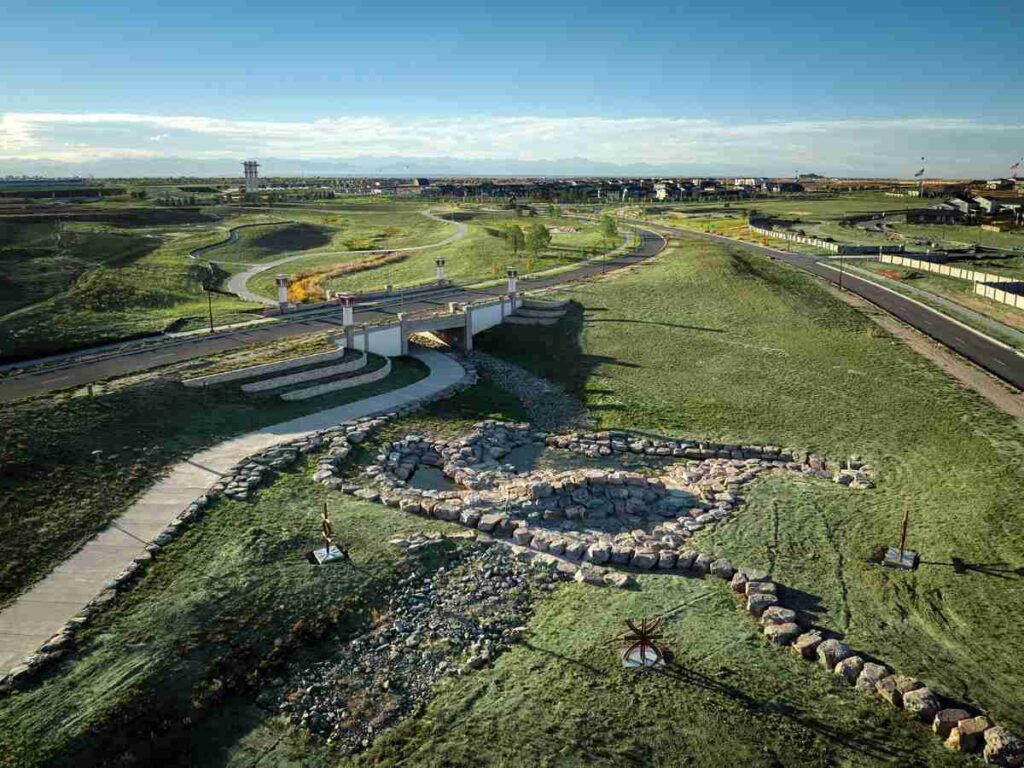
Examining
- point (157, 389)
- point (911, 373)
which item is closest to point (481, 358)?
point (157, 389)

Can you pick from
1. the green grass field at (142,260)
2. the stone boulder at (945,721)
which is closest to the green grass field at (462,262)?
the green grass field at (142,260)

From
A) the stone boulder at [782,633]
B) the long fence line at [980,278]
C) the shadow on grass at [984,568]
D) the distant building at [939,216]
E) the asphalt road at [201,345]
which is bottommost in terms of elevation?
the shadow on grass at [984,568]

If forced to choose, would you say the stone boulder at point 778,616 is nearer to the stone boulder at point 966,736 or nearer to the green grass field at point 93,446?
the stone boulder at point 966,736

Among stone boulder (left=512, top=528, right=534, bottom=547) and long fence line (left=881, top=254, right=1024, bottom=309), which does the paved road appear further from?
stone boulder (left=512, top=528, right=534, bottom=547)

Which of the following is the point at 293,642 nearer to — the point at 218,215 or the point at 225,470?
the point at 225,470

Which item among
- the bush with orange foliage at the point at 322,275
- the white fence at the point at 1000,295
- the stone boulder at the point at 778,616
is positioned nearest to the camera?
the stone boulder at the point at 778,616

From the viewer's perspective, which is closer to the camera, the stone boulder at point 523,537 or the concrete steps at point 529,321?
the stone boulder at point 523,537

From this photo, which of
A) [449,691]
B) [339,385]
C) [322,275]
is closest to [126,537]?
[449,691]
